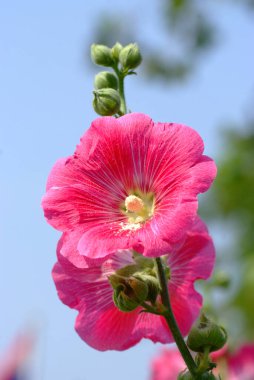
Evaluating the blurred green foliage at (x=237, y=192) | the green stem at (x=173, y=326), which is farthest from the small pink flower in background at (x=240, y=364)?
the blurred green foliage at (x=237, y=192)

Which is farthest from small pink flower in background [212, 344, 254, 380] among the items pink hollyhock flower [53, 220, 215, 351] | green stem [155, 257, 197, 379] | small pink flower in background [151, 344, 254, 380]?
green stem [155, 257, 197, 379]

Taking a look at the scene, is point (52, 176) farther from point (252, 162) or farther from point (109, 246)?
point (252, 162)

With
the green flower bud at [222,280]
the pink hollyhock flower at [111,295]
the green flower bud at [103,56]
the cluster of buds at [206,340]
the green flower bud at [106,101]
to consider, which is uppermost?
the green flower bud at [103,56]

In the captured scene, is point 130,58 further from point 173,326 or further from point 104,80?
point 173,326

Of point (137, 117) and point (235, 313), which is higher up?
point (137, 117)

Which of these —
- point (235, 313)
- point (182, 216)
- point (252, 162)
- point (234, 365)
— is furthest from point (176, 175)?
point (252, 162)

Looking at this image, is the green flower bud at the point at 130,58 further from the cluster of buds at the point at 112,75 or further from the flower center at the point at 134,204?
the flower center at the point at 134,204
